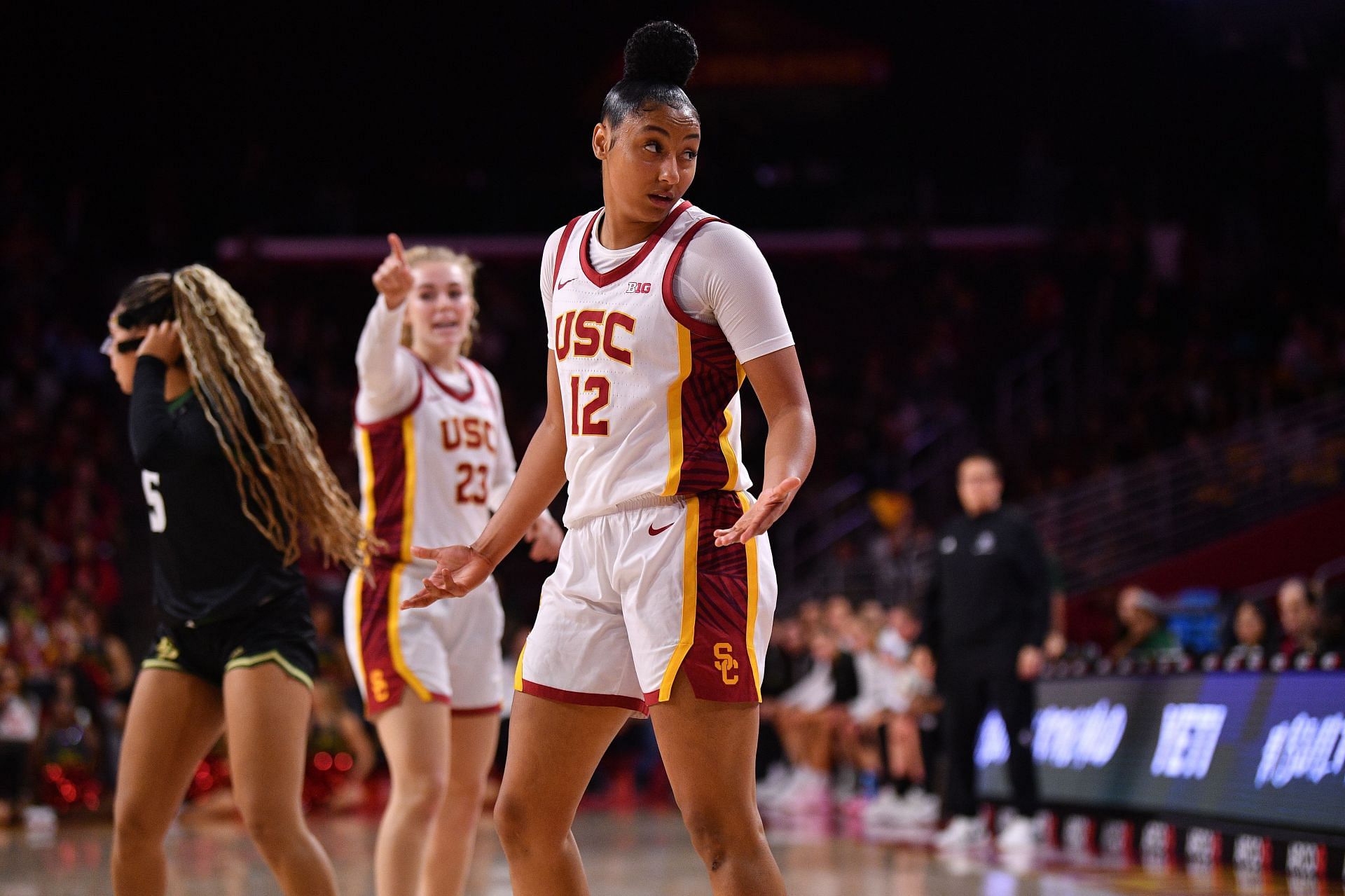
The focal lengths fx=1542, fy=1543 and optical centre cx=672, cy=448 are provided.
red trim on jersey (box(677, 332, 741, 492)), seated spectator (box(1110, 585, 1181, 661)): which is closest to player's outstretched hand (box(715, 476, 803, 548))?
red trim on jersey (box(677, 332, 741, 492))

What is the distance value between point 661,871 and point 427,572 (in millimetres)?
3474

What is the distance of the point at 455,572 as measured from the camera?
12.2ft

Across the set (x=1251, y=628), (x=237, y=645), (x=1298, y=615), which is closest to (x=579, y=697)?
(x=237, y=645)

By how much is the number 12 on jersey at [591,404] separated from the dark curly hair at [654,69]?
23.4 inches

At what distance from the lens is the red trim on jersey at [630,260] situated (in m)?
3.53

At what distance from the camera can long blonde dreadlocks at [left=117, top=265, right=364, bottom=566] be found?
14.6 feet

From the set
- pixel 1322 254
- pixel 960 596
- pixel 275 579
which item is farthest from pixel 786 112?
pixel 275 579

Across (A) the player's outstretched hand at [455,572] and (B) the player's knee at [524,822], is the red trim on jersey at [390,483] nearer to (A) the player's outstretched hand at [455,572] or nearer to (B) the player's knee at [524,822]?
Answer: (A) the player's outstretched hand at [455,572]

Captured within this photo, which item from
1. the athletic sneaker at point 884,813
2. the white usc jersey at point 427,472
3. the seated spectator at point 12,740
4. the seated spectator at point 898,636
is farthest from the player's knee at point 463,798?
the seated spectator at point 898,636

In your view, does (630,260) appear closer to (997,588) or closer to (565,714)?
(565,714)

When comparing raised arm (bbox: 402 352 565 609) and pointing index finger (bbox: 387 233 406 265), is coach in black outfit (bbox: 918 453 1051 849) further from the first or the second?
raised arm (bbox: 402 352 565 609)

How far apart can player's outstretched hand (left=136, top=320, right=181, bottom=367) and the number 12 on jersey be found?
5.25 feet

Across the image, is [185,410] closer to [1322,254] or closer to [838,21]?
[1322,254]

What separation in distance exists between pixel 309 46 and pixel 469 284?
61.6ft
